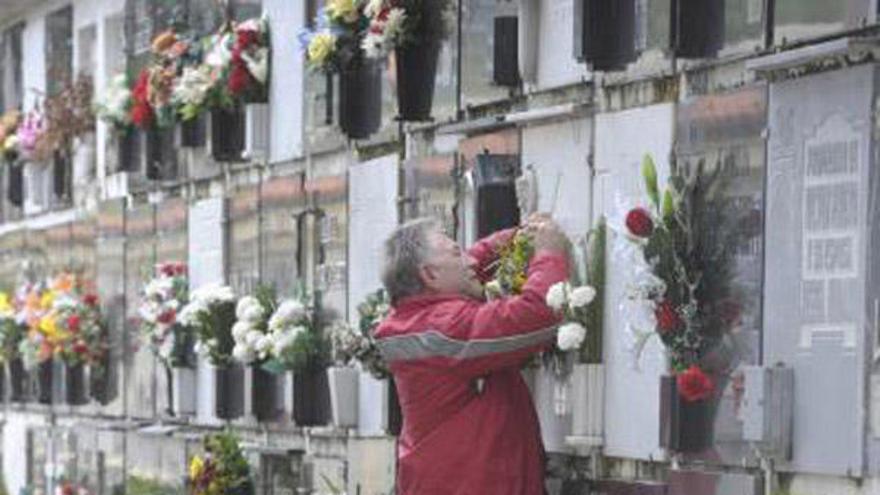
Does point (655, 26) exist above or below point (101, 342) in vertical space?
above

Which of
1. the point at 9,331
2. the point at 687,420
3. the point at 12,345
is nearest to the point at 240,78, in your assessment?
the point at 687,420

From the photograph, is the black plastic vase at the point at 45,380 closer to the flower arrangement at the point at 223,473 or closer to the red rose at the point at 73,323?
the red rose at the point at 73,323

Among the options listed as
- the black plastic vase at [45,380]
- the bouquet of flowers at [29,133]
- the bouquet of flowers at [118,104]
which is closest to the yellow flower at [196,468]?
the bouquet of flowers at [118,104]

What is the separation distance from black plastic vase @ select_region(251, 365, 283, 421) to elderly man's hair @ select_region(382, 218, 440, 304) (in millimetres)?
4050

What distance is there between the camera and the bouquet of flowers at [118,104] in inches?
574

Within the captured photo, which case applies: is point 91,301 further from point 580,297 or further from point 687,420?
point 687,420

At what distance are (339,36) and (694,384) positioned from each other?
12.0ft

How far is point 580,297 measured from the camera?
7992 millimetres

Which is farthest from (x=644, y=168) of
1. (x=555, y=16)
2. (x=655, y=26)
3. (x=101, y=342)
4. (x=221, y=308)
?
(x=101, y=342)

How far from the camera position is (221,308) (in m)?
12.5

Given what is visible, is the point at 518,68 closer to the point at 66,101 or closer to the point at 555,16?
the point at 555,16

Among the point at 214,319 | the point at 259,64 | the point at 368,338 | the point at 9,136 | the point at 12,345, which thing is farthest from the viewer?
the point at 9,136

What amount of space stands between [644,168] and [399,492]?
1574 mm

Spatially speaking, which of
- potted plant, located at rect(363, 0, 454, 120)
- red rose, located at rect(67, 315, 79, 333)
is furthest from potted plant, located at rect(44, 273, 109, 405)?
potted plant, located at rect(363, 0, 454, 120)
